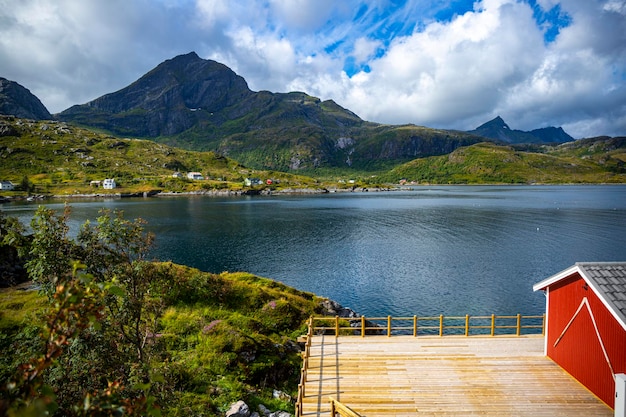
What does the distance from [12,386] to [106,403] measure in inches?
41.5

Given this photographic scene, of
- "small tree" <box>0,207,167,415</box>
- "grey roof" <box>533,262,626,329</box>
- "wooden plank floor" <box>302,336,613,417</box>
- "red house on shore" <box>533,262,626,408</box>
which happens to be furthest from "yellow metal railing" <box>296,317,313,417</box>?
"grey roof" <box>533,262,626,329</box>

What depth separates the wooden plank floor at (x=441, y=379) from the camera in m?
18.0

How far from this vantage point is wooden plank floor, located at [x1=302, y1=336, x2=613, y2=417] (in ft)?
59.2

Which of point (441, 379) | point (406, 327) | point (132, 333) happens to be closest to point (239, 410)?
point (132, 333)

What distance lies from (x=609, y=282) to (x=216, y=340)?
2533cm

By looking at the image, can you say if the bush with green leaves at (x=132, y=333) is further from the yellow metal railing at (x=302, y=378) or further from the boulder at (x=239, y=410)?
the yellow metal railing at (x=302, y=378)

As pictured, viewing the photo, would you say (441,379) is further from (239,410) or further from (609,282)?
(239,410)

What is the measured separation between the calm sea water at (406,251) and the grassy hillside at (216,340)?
18012mm

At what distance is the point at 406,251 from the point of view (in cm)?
8425

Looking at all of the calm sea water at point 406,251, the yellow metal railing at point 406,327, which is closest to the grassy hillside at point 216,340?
the yellow metal railing at point 406,327

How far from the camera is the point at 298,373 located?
2770 centimetres

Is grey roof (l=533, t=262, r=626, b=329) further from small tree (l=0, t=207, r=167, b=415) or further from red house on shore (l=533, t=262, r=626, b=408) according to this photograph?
small tree (l=0, t=207, r=167, b=415)

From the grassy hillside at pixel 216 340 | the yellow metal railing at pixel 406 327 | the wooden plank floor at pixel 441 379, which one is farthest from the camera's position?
the yellow metal railing at pixel 406 327

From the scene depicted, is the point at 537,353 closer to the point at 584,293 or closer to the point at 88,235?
the point at 584,293
